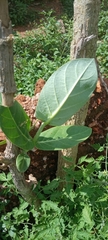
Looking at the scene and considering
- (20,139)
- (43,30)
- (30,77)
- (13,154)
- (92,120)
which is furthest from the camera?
(43,30)

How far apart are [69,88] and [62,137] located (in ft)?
0.70

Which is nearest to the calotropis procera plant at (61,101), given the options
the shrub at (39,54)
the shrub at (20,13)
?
the shrub at (39,54)

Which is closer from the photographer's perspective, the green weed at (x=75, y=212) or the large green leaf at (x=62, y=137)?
the large green leaf at (x=62, y=137)

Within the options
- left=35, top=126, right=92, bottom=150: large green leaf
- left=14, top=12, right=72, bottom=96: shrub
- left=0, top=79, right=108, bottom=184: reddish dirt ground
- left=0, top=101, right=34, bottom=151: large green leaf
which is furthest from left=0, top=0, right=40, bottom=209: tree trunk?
left=14, top=12, right=72, bottom=96: shrub

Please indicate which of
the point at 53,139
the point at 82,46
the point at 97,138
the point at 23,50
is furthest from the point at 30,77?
the point at 53,139

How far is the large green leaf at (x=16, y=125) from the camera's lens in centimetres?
121

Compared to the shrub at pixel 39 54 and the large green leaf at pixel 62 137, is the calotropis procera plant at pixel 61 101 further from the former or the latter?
the shrub at pixel 39 54

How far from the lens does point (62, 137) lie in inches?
54.2

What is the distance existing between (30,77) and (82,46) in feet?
5.80

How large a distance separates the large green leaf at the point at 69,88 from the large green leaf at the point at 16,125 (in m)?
0.09

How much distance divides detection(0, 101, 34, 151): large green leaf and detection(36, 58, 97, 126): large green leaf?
0.29ft

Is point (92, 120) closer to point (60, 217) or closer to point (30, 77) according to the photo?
point (60, 217)

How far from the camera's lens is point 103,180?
5.82 ft

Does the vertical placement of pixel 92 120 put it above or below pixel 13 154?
below
